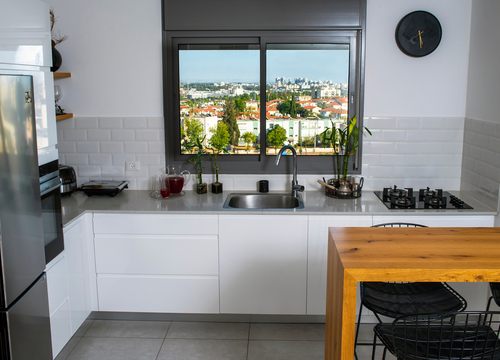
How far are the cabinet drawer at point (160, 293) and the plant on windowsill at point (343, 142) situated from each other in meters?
1.25

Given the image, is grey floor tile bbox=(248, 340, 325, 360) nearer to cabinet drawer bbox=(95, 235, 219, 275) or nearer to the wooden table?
cabinet drawer bbox=(95, 235, 219, 275)

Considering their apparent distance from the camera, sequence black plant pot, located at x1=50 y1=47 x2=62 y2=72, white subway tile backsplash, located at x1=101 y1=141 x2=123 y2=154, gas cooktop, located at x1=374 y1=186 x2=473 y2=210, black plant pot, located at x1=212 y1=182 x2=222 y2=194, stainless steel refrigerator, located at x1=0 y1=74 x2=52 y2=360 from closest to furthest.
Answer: stainless steel refrigerator, located at x1=0 y1=74 x2=52 y2=360 < gas cooktop, located at x1=374 y1=186 x2=473 y2=210 < black plant pot, located at x1=50 y1=47 x2=62 y2=72 < black plant pot, located at x1=212 y1=182 x2=222 y2=194 < white subway tile backsplash, located at x1=101 y1=141 x2=123 y2=154

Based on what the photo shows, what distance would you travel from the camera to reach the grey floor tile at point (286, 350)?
2.97 m

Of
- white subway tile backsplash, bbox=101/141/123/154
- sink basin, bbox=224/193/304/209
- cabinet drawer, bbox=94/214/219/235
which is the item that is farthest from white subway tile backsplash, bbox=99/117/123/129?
sink basin, bbox=224/193/304/209

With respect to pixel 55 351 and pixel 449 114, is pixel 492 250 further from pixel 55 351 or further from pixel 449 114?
pixel 55 351

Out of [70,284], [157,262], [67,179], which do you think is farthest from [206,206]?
[67,179]

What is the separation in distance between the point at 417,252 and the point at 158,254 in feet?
6.08

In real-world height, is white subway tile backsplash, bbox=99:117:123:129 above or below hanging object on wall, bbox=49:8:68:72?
below

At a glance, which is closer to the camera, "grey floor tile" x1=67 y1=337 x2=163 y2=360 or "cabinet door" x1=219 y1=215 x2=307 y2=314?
"grey floor tile" x1=67 y1=337 x2=163 y2=360

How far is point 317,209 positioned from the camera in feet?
10.4

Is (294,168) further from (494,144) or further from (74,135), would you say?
A: (74,135)

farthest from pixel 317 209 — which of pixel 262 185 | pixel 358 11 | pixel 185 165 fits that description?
pixel 358 11

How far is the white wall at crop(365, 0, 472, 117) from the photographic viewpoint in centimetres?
348

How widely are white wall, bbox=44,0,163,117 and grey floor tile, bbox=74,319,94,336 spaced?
1586 millimetres
